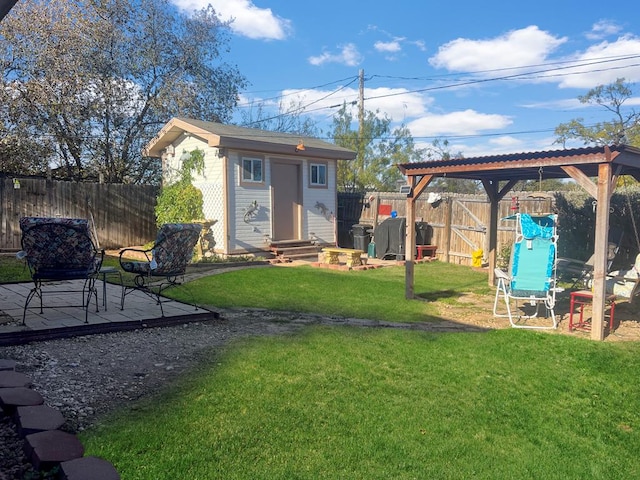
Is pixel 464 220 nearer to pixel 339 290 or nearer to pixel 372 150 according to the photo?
pixel 339 290

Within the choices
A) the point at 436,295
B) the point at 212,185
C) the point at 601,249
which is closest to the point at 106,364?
the point at 601,249

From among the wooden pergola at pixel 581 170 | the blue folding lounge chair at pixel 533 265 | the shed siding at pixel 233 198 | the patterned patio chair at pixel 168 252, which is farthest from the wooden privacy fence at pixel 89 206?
the blue folding lounge chair at pixel 533 265

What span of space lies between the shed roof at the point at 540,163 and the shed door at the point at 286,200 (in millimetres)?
6110

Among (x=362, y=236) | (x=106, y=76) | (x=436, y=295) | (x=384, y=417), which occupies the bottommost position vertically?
(x=436, y=295)

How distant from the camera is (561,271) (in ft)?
30.6

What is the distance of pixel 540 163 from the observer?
6695 mm

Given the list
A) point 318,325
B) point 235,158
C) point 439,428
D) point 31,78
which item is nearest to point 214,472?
point 439,428

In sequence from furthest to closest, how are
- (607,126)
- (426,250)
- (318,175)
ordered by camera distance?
(607,126) → (318,175) → (426,250)

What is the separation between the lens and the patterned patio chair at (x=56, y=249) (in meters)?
5.28

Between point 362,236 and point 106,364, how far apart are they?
11.7 metres

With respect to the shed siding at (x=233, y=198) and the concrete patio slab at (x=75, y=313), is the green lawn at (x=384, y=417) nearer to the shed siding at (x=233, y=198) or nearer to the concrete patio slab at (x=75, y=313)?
the concrete patio slab at (x=75, y=313)

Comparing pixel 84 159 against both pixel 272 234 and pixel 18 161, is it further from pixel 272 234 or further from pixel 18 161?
pixel 272 234

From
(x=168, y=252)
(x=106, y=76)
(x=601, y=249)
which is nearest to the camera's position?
(x=168, y=252)

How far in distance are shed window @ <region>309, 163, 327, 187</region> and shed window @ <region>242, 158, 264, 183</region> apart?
1.96 meters
